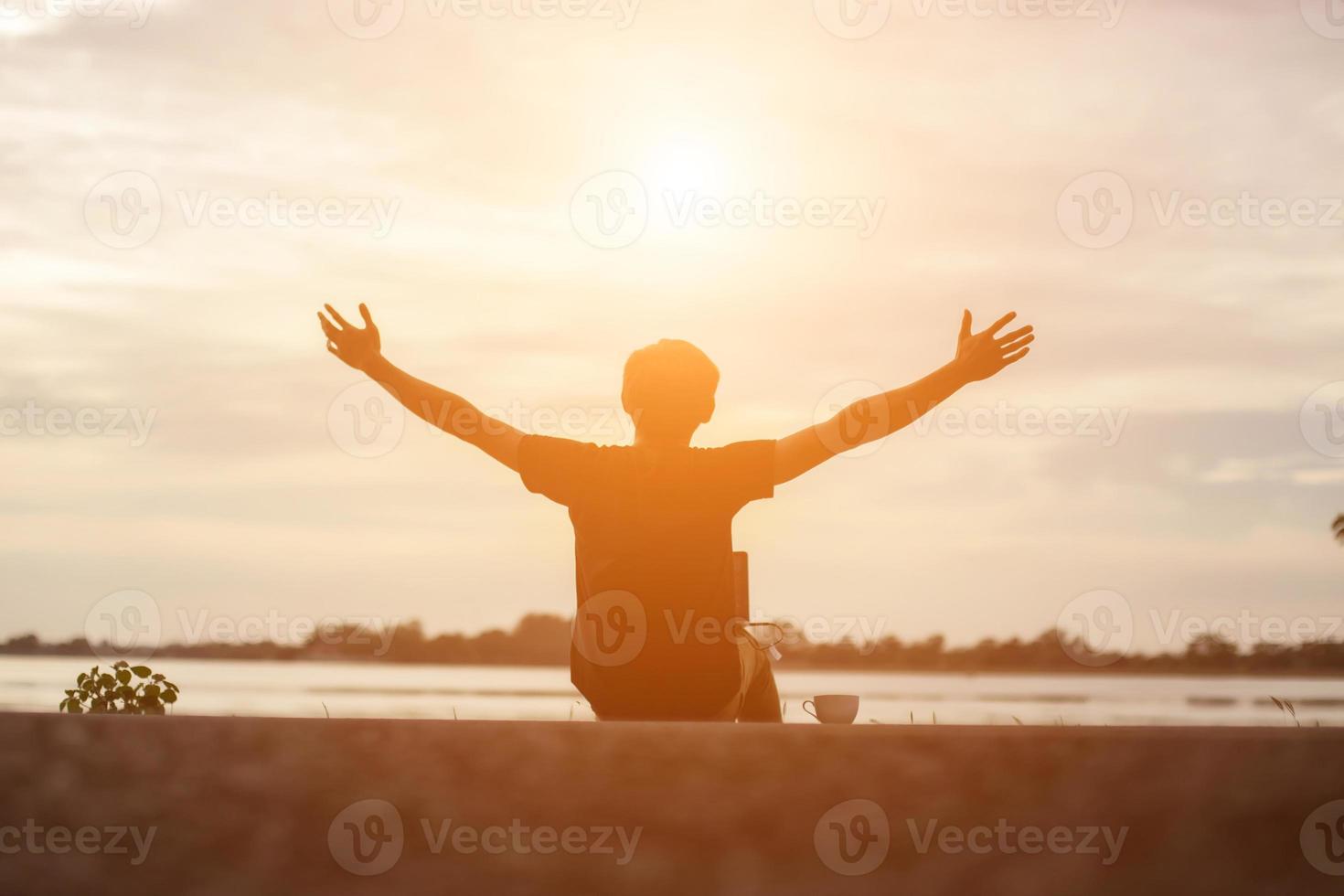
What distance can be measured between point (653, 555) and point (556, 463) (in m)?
0.47

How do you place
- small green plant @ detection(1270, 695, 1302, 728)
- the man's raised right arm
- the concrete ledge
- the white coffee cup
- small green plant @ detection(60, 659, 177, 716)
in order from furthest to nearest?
small green plant @ detection(60, 659, 177, 716)
the white coffee cup
the man's raised right arm
small green plant @ detection(1270, 695, 1302, 728)
the concrete ledge

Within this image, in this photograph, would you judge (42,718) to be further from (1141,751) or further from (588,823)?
(1141,751)

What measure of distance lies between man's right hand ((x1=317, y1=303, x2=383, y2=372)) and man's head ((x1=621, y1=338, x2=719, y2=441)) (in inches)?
36.9

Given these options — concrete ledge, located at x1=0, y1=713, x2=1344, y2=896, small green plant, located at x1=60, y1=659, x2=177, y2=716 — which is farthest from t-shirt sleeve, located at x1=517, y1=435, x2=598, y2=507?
small green plant, located at x1=60, y1=659, x2=177, y2=716

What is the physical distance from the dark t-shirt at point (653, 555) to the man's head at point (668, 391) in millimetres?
120

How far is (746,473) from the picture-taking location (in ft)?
14.3

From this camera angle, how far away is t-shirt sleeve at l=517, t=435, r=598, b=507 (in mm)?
4348

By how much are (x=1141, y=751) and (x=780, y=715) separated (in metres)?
2.10

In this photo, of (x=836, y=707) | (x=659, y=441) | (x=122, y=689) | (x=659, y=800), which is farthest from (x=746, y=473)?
(x=122, y=689)

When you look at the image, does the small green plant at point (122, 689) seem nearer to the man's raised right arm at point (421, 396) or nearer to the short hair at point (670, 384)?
the man's raised right arm at point (421, 396)

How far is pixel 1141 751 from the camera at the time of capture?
3242 mm

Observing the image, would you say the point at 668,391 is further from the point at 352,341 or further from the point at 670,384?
the point at 352,341

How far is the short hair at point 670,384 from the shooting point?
4.46 meters

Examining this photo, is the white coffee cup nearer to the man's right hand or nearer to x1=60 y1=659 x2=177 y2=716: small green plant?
the man's right hand
